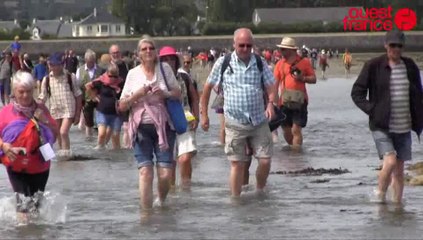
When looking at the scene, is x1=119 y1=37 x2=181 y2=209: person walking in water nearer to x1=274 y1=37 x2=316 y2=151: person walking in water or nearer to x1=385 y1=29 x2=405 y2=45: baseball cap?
x1=385 y1=29 x2=405 y2=45: baseball cap

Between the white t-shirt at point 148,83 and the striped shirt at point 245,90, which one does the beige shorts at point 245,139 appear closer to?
the striped shirt at point 245,90

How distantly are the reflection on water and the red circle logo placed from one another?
10526 centimetres

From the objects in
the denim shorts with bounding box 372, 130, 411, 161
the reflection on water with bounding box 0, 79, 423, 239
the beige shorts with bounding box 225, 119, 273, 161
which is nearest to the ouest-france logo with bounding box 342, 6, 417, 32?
the reflection on water with bounding box 0, 79, 423, 239

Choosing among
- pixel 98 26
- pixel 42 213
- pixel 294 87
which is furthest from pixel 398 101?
pixel 98 26

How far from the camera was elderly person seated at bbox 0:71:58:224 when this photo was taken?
34.8 feet

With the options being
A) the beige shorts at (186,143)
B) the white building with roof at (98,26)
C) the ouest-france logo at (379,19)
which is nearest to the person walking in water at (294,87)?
the beige shorts at (186,143)

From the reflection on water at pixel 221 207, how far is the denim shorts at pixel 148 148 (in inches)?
19.8

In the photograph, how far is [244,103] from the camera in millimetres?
12344

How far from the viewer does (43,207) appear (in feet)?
36.3

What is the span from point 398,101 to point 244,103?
5.15 ft

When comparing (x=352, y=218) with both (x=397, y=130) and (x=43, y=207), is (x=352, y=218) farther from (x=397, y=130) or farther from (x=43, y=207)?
(x=43, y=207)

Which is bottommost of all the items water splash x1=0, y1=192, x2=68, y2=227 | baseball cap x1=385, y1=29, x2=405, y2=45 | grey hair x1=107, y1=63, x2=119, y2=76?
water splash x1=0, y1=192, x2=68, y2=227

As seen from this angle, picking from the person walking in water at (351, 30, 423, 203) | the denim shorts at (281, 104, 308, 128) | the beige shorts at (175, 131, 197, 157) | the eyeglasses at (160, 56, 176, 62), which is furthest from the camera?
the denim shorts at (281, 104, 308, 128)

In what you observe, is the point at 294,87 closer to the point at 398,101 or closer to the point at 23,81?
the point at 398,101
